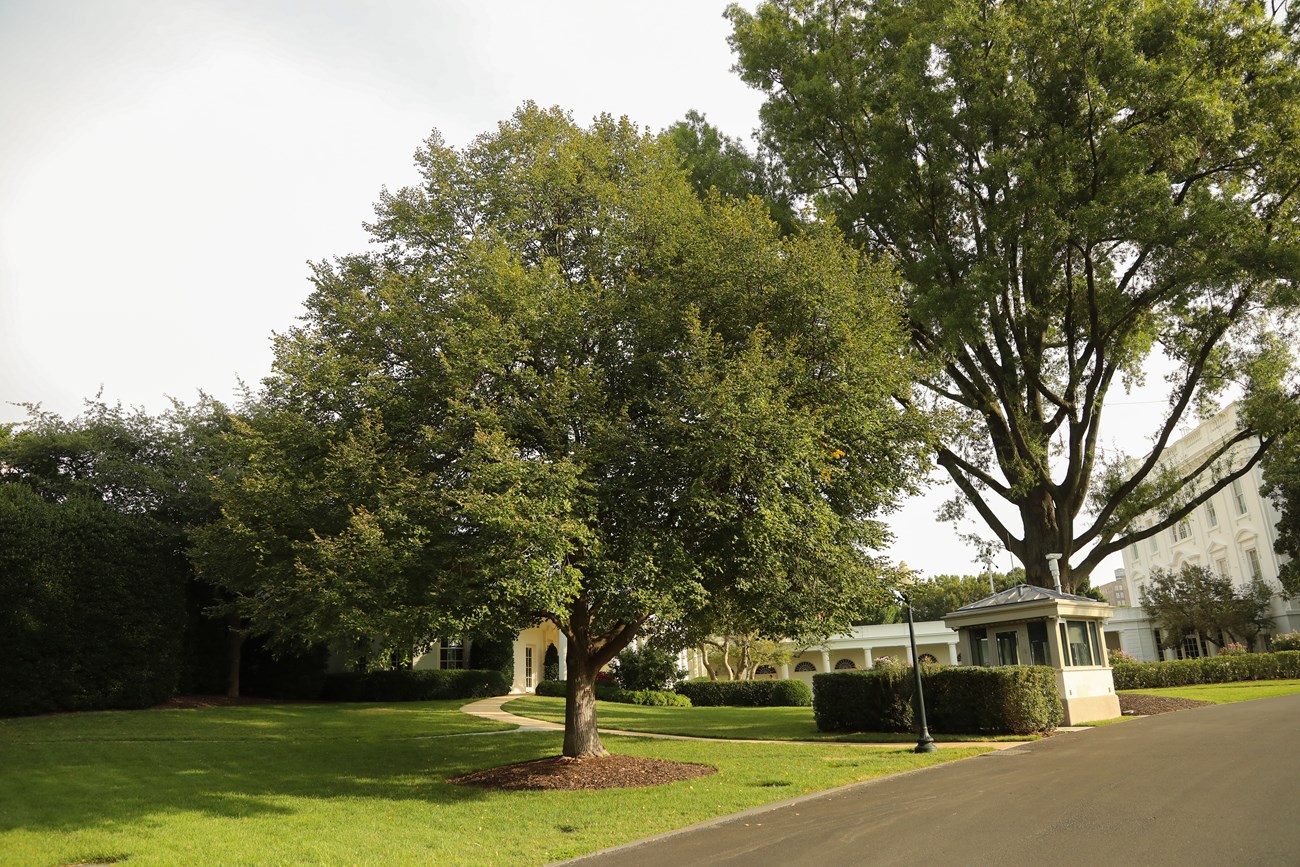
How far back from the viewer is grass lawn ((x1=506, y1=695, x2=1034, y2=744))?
2022cm

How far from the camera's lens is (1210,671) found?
113ft

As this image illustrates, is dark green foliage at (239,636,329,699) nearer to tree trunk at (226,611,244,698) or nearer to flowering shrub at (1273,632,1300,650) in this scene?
tree trunk at (226,611,244,698)

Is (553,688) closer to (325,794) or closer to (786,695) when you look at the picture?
(786,695)

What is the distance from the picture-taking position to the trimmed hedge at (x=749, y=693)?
36.4 meters

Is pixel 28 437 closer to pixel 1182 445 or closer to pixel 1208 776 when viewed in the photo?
pixel 1208 776

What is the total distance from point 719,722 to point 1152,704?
12.8 m

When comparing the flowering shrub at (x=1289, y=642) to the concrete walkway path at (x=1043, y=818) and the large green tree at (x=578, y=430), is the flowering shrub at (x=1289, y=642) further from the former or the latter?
the large green tree at (x=578, y=430)

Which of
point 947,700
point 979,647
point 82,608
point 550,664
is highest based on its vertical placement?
point 82,608

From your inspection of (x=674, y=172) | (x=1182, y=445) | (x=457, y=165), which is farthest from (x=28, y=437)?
(x=1182, y=445)

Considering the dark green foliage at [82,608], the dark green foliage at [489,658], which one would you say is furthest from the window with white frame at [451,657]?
the dark green foliage at [82,608]

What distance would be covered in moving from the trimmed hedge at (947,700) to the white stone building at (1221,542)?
29.4 meters

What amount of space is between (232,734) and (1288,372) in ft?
93.1

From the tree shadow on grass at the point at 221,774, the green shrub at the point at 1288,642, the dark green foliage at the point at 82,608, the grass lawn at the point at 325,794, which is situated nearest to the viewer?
the grass lawn at the point at 325,794

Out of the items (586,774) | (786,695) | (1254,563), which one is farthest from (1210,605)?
(586,774)
